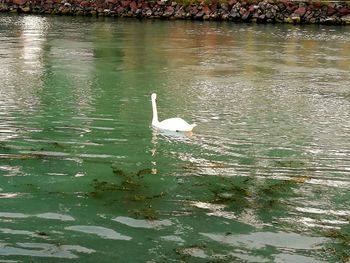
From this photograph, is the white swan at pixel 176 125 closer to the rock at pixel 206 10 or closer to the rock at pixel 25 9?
the rock at pixel 206 10

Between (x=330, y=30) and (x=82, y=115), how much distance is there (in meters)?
41.1

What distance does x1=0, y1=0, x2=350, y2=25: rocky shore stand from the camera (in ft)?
211

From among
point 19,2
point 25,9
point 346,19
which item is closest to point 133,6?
point 25,9

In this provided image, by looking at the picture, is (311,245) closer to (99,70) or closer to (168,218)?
(168,218)

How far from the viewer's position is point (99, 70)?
97.7 ft

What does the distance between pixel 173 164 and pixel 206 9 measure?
56137 millimetres

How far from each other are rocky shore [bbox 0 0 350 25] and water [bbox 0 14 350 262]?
1346 inches

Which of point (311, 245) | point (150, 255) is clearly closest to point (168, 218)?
point (150, 255)

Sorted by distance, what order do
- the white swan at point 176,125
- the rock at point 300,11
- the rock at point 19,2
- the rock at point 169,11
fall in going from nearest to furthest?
1. the white swan at point 176,125
2. the rock at point 300,11
3. the rock at point 169,11
4. the rock at point 19,2

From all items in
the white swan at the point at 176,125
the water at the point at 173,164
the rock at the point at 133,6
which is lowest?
the water at the point at 173,164

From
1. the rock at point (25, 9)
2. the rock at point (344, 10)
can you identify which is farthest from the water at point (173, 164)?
the rock at point (25, 9)

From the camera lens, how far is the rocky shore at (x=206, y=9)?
211 feet

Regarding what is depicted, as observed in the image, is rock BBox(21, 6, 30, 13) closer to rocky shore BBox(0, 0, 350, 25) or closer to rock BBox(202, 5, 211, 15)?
rocky shore BBox(0, 0, 350, 25)

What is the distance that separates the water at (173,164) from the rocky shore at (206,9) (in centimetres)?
3420
